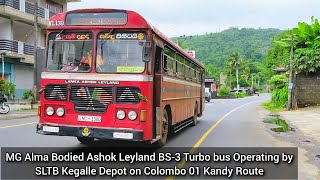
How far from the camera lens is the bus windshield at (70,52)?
854 centimetres

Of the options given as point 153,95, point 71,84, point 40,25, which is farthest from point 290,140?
point 40,25

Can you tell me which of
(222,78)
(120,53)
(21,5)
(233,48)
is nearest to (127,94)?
(120,53)

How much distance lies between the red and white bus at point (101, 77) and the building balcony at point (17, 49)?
22.0 m

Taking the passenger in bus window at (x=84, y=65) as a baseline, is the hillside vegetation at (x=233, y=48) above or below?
above

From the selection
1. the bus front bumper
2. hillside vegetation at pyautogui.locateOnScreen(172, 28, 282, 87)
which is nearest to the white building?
the bus front bumper

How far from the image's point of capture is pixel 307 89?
30.3 m

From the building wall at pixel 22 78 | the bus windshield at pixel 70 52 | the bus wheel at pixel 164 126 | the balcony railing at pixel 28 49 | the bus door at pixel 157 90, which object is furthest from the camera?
the balcony railing at pixel 28 49

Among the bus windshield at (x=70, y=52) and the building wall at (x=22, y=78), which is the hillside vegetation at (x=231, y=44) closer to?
the building wall at (x=22, y=78)

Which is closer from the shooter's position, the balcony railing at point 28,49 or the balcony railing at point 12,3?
the balcony railing at point 12,3

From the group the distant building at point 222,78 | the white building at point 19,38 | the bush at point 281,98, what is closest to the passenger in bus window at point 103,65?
the white building at point 19,38

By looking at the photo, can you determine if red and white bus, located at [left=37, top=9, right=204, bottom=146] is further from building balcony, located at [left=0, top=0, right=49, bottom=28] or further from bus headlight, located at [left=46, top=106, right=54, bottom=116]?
building balcony, located at [left=0, top=0, right=49, bottom=28]

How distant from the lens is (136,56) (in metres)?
8.40

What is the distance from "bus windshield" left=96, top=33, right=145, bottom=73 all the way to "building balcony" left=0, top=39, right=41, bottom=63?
2263 centimetres

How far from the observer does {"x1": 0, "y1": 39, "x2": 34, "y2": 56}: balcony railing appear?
2884 centimetres
